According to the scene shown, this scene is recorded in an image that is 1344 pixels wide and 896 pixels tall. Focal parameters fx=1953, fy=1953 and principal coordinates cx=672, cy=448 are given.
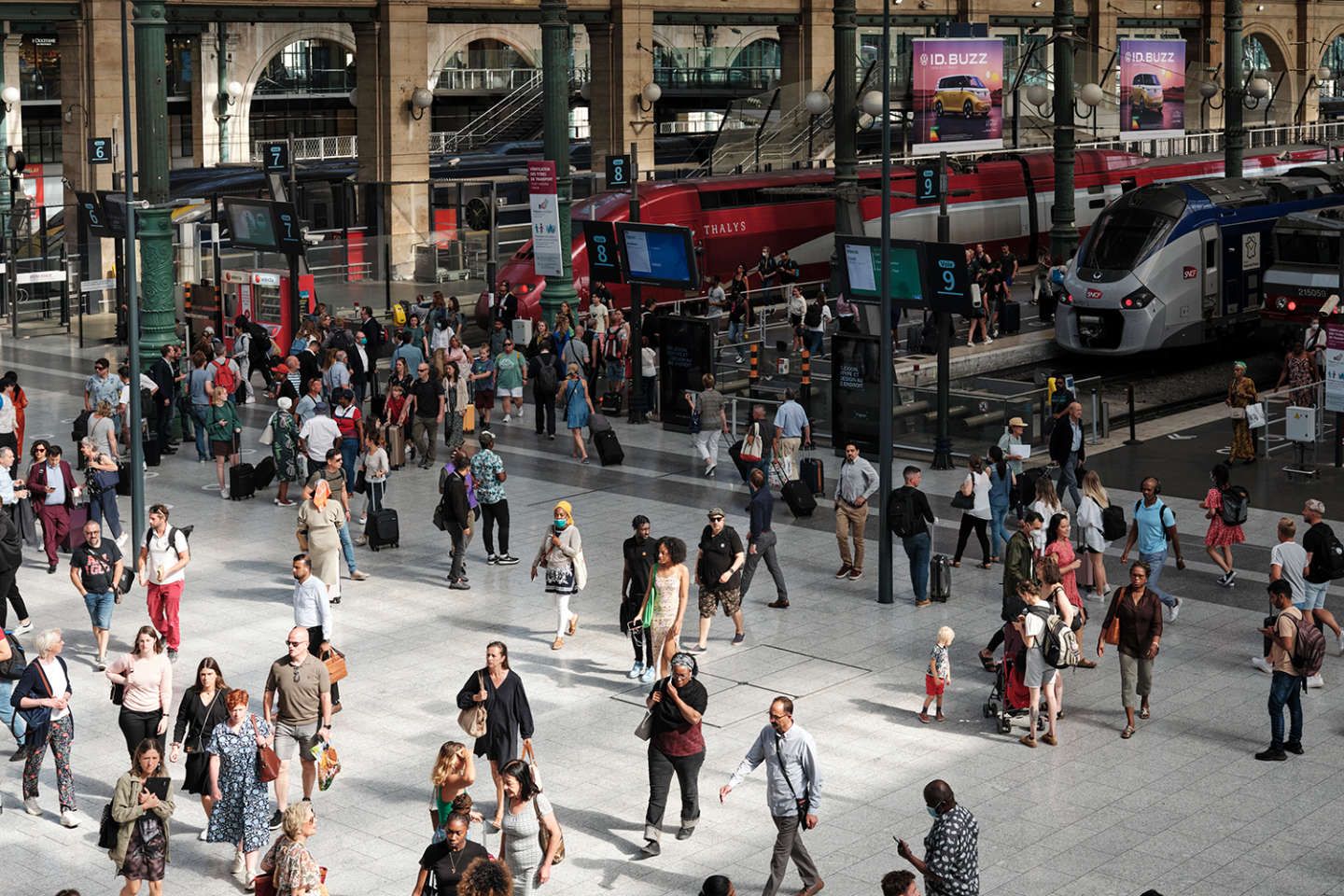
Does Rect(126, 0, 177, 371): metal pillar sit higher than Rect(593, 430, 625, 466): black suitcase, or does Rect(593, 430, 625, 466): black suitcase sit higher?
Rect(126, 0, 177, 371): metal pillar

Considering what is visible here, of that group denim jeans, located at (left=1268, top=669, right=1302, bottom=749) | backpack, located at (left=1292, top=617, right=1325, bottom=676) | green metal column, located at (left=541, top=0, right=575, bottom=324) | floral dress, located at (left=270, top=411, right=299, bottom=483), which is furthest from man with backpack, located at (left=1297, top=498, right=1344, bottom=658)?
green metal column, located at (left=541, top=0, right=575, bottom=324)

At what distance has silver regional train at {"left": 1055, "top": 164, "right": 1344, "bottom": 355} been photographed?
3300 centimetres

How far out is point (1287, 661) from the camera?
14.6 meters

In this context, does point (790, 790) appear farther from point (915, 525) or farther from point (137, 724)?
point (915, 525)

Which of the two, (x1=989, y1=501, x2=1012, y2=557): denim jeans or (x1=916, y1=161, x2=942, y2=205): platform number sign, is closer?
(x1=989, y1=501, x2=1012, y2=557): denim jeans

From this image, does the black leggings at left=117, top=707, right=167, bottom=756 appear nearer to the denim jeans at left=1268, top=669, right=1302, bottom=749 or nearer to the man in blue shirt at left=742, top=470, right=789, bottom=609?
the man in blue shirt at left=742, top=470, right=789, bottom=609

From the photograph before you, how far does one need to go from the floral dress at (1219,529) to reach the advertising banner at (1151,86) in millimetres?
27686

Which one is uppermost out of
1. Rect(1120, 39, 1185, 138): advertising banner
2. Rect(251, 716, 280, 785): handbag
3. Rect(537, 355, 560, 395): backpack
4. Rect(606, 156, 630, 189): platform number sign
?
Rect(1120, 39, 1185, 138): advertising banner

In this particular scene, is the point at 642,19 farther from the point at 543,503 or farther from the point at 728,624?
the point at 728,624

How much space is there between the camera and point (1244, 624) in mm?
18656

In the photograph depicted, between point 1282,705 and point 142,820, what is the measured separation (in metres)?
8.39

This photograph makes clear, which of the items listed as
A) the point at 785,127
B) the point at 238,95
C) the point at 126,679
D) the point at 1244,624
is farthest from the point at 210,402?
the point at 238,95

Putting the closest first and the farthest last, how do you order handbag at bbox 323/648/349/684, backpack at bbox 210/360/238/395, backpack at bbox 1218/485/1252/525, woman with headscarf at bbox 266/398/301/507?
handbag at bbox 323/648/349/684
backpack at bbox 1218/485/1252/525
woman with headscarf at bbox 266/398/301/507
backpack at bbox 210/360/238/395

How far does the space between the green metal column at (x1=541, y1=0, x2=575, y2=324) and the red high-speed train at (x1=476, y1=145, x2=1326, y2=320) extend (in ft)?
15.7
